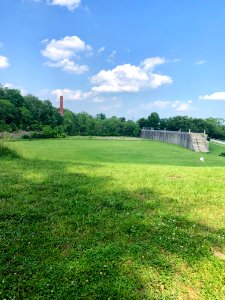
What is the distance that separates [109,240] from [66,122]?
67531mm

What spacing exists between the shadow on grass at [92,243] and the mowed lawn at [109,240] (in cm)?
1

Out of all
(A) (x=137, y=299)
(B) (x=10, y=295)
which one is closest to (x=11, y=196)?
(B) (x=10, y=295)

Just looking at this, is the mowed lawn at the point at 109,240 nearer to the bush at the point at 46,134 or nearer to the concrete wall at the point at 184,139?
the concrete wall at the point at 184,139

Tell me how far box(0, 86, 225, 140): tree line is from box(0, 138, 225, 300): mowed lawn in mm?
47097

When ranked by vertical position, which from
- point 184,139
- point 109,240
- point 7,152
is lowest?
point 184,139

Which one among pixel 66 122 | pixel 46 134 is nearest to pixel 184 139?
pixel 46 134

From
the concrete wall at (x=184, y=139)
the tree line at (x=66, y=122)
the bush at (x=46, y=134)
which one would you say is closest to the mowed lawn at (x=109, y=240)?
the concrete wall at (x=184, y=139)

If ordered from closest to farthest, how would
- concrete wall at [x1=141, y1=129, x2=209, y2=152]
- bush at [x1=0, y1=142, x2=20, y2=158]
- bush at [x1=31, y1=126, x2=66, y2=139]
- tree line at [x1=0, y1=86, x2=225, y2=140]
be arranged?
bush at [x1=0, y1=142, x2=20, y2=158], concrete wall at [x1=141, y1=129, x2=209, y2=152], bush at [x1=31, y1=126, x2=66, y2=139], tree line at [x1=0, y1=86, x2=225, y2=140]

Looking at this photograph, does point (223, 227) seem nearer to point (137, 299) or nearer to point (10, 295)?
point (137, 299)

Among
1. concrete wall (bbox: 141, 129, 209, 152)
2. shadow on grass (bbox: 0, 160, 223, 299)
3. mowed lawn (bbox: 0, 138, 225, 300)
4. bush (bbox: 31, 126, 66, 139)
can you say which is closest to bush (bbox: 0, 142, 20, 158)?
mowed lawn (bbox: 0, 138, 225, 300)

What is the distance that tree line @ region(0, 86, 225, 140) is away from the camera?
57881 millimetres

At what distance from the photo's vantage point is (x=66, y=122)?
69938 mm

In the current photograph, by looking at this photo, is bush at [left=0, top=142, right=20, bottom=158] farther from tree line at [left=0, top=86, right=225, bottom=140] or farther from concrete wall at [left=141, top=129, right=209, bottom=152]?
tree line at [left=0, top=86, right=225, bottom=140]

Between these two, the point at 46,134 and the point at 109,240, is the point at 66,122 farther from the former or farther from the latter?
the point at 109,240
